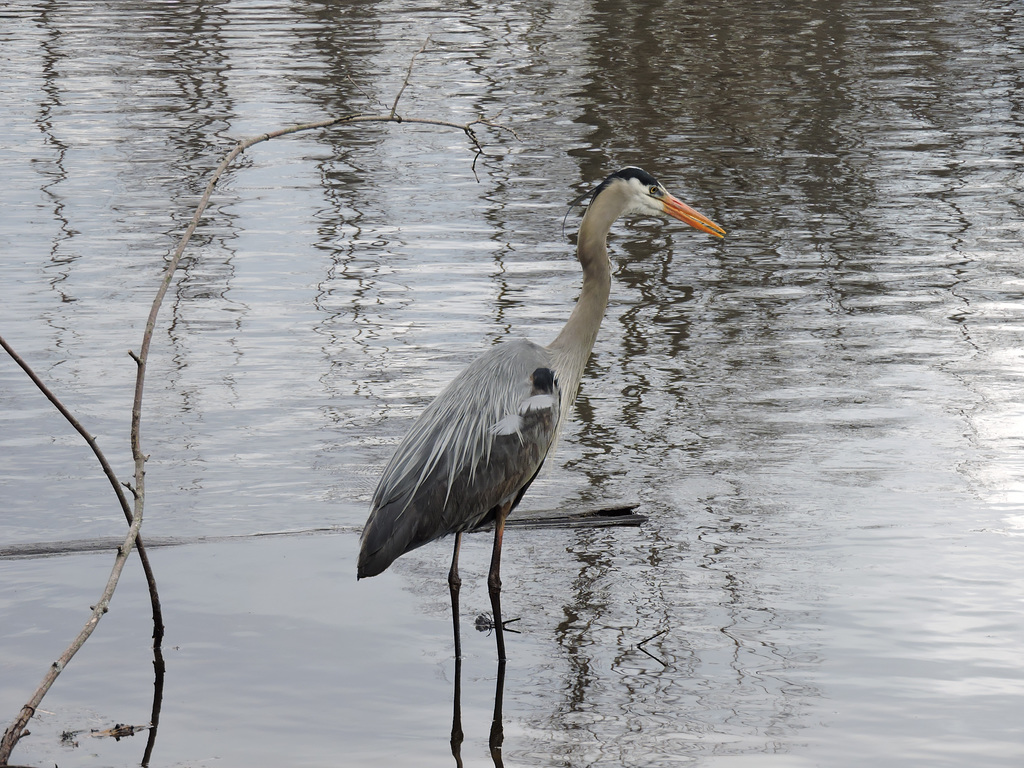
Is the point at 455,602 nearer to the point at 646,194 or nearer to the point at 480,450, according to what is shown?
the point at 480,450

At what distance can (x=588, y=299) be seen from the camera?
5988 millimetres

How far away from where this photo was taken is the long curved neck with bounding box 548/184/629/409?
5922 millimetres

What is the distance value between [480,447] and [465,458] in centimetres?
8

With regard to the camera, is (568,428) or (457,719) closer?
(457,719)

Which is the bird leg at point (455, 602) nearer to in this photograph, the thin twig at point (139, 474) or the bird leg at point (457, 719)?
the bird leg at point (457, 719)

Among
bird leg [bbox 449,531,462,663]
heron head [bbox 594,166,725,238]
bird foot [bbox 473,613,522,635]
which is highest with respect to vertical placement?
heron head [bbox 594,166,725,238]

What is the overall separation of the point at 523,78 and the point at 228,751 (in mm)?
14586

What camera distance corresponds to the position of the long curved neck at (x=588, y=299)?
592 centimetres

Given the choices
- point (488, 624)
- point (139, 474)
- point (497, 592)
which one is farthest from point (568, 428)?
point (139, 474)

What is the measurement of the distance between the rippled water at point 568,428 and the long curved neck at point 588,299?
85 cm

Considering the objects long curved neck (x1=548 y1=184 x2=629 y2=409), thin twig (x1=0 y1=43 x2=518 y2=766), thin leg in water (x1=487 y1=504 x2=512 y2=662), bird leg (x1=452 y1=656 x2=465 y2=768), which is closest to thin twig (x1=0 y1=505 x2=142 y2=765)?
thin twig (x1=0 y1=43 x2=518 y2=766)

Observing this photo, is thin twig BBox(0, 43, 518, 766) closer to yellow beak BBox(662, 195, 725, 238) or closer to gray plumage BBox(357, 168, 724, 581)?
gray plumage BBox(357, 168, 724, 581)

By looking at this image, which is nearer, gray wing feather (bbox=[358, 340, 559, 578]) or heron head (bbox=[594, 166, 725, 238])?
gray wing feather (bbox=[358, 340, 559, 578])

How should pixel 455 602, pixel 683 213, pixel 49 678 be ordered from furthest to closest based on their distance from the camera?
pixel 683 213 < pixel 455 602 < pixel 49 678
